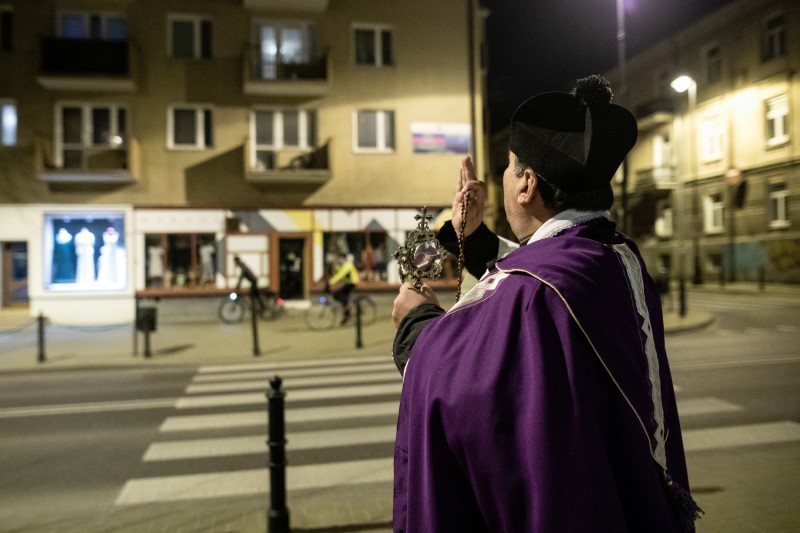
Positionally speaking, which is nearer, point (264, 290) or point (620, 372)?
point (620, 372)

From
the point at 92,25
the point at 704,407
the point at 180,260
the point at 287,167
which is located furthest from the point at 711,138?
the point at 92,25

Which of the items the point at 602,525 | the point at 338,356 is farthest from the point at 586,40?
the point at 338,356

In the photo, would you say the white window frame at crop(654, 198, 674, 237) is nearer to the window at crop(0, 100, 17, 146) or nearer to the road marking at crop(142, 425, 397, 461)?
the window at crop(0, 100, 17, 146)

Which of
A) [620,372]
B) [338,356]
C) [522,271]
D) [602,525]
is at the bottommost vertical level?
[338,356]

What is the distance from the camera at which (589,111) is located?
138 centimetres

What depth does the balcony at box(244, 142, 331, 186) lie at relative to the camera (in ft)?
63.8

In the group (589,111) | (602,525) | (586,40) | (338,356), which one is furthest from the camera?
(338,356)

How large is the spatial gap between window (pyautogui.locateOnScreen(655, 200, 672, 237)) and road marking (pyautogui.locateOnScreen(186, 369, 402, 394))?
26.3m

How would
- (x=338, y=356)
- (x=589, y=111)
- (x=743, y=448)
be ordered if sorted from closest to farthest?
(x=589, y=111), (x=743, y=448), (x=338, y=356)

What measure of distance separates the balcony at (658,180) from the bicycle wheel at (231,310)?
871 inches

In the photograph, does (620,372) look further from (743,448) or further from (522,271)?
(743,448)

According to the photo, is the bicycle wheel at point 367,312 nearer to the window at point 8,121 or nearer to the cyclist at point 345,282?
the cyclist at point 345,282

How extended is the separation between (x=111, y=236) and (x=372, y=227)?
8.32 metres

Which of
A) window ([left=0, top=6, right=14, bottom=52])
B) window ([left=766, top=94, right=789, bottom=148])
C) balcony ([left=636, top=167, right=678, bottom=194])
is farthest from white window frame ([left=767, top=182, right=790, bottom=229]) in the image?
window ([left=0, top=6, right=14, bottom=52])
